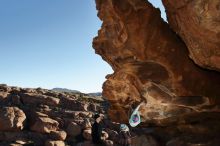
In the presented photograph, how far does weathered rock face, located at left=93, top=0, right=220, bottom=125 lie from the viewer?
14109 millimetres

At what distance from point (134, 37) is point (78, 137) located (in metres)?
37.1

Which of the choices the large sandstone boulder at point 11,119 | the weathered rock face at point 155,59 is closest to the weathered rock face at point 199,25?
the weathered rock face at point 155,59

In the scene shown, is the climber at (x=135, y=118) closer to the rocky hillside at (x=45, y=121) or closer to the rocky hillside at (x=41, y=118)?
the rocky hillside at (x=45, y=121)

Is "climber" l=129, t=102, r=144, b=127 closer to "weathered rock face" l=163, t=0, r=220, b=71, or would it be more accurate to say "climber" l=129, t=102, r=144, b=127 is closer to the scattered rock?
"weathered rock face" l=163, t=0, r=220, b=71

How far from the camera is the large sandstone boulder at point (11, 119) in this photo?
146 ft

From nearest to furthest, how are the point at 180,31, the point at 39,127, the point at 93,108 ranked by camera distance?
the point at 180,31, the point at 39,127, the point at 93,108

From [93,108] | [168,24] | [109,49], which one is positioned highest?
[168,24]

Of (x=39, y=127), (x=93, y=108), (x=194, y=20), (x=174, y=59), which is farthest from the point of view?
(x=93, y=108)

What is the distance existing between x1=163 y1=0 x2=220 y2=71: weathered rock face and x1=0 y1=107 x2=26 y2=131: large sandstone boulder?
36589 mm

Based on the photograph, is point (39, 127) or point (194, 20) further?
point (39, 127)

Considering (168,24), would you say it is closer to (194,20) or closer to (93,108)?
(194,20)

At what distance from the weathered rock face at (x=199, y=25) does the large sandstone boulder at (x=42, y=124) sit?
121 feet

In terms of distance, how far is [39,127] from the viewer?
46625 millimetres

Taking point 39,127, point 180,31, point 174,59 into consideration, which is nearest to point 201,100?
point 174,59
